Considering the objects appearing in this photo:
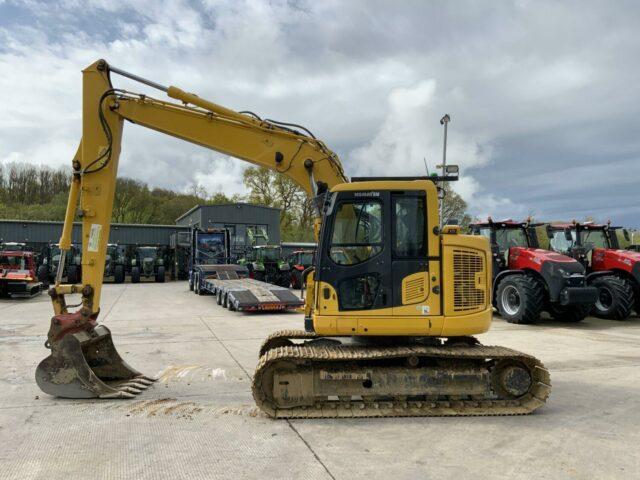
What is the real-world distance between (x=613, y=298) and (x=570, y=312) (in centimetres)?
141

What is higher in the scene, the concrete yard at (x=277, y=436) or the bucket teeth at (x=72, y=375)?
the bucket teeth at (x=72, y=375)

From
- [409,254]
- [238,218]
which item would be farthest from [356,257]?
[238,218]

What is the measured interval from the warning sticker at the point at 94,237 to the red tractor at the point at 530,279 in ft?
32.4

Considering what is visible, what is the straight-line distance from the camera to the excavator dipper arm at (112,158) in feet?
21.3

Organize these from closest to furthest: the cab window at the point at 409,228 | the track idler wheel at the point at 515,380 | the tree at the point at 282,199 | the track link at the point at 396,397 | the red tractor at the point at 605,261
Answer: the track link at the point at 396,397 < the track idler wheel at the point at 515,380 < the cab window at the point at 409,228 < the red tractor at the point at 605,261 < the tree at the point at 282,199

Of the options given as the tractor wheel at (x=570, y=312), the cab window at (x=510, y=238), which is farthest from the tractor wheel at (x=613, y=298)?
the cab window at (x=510, y=238)

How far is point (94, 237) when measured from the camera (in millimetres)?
6684

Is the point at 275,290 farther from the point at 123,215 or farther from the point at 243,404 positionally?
the point at 123,215

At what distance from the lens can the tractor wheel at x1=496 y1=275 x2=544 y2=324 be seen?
1254 cm

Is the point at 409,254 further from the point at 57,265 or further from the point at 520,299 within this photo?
the point at 57,265

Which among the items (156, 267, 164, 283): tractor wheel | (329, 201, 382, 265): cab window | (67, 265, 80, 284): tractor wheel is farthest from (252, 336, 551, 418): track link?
(156, 267, 164, 283): tractor wheel

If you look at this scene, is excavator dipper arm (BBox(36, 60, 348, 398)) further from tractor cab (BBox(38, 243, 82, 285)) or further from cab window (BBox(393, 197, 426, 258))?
tractor cab (BBox(38, 243, 82, 285))

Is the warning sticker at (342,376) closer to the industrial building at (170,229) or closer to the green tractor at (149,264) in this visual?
the green tractor at (149,264)

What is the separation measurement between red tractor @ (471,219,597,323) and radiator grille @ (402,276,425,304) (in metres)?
7.78
